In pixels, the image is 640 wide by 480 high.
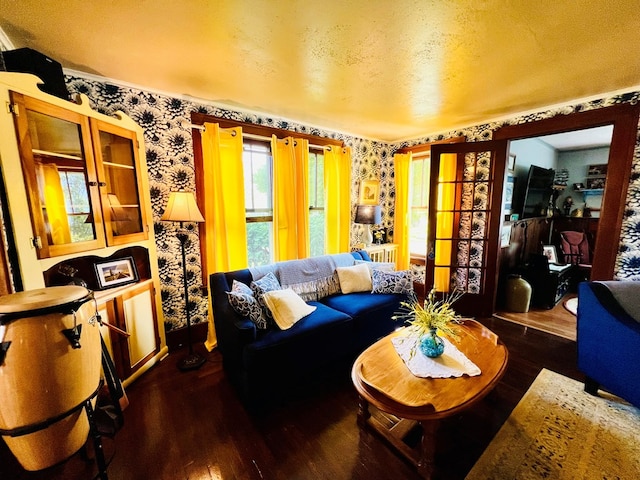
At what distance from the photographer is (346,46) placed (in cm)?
166

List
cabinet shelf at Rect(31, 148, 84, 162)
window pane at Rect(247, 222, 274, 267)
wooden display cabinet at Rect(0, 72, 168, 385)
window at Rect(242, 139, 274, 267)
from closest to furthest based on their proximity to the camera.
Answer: wooden display cabinet at Rect(0, 72, 168, 385)
cabinet shelf at Rect(31, 148, 84, 162)
window at Rect(242, 139, 274, 267)
window pane at Rect(247, 222, 274, 267)

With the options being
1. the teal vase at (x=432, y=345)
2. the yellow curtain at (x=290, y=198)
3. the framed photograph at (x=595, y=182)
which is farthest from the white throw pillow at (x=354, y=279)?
the framed photograph at (x=595, y=182)


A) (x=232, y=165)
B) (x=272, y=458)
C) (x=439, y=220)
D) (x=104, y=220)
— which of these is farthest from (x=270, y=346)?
(x=439, y=220)

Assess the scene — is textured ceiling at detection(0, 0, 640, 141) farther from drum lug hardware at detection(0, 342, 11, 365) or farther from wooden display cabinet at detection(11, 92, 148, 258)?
drum lug hardware at detection(0, 342, 11, 365)

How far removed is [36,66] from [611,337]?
4.08 m

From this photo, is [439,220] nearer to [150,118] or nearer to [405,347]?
[405,347]

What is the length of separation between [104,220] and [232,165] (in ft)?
4.11

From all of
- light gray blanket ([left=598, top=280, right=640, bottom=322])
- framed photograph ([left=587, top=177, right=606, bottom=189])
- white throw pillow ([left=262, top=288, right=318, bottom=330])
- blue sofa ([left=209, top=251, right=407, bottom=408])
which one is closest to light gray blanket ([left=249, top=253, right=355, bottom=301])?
blue sofa ([left=209, top=251, right=407, bottom=408])

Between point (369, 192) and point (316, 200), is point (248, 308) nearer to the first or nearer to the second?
point (316, 200)

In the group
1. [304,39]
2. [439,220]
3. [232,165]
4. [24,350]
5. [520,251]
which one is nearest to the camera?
[24,350]

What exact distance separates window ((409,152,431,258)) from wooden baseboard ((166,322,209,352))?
10.6ft

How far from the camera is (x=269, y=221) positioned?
3133mm

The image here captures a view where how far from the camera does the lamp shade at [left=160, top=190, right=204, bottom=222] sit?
2205 millimetres

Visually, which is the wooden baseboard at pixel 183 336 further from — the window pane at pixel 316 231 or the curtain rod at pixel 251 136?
the curtain rod at pixel 251 136
